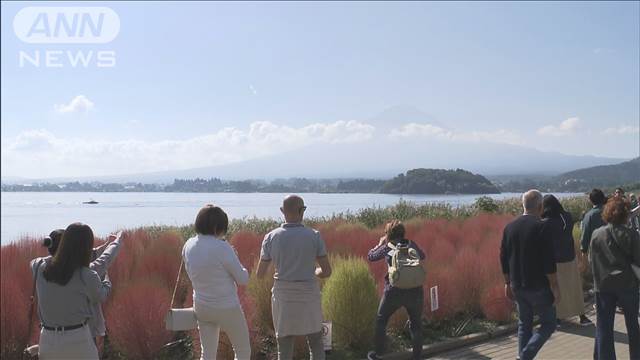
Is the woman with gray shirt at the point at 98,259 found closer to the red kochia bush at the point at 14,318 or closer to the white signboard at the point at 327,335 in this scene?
the red kochia bush at the point at 14,318

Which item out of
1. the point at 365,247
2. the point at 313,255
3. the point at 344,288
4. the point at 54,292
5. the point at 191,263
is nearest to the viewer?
the point at 54,292

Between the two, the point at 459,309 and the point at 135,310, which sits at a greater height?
the point at 135,310

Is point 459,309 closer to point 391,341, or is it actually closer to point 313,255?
point 391,341

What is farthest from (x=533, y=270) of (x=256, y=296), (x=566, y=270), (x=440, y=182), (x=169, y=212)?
(x=440, y=182)

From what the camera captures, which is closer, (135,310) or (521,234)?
(521,234)

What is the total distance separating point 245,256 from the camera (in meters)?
9.52

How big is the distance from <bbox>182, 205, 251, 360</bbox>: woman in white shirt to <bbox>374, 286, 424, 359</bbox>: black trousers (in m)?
1.93

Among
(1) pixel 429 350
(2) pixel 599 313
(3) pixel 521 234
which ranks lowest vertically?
(1) pixel 429 350

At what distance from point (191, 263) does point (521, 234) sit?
3.07 m

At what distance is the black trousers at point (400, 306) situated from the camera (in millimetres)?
6445

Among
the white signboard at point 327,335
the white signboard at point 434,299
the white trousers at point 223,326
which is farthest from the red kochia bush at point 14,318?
the white signboard at point 434,299

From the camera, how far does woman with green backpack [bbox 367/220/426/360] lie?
6320 millimetres

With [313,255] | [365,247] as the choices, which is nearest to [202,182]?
[365,247]

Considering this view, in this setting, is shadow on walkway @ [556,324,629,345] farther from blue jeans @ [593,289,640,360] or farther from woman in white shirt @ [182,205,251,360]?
woman in white shirt @ [182,205,251,360]
